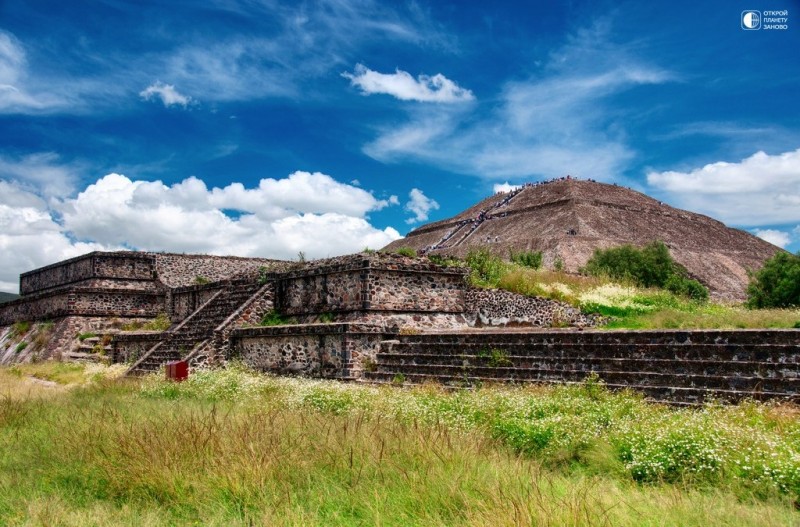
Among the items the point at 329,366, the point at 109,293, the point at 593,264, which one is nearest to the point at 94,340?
the point at 109,293

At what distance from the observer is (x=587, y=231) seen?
199ft

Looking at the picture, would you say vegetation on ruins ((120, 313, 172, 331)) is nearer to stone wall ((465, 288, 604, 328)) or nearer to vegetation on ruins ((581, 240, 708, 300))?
stone wall ((465, 288, 604, 328))

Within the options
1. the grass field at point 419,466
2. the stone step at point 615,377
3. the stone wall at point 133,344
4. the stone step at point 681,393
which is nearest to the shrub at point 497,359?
the stone step at point 615,377

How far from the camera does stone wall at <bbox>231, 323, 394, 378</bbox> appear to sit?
16.1 m

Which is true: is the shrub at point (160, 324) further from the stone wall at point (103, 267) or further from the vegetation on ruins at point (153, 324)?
the stone wall at point (103, 267)

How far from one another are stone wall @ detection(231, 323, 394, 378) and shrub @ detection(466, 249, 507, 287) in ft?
20.2

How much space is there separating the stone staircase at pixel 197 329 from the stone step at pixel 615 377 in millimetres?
6949

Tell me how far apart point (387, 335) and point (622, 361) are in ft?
20.8

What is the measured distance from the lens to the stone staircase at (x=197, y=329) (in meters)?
19.8

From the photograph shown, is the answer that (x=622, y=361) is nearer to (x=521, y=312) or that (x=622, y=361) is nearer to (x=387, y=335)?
(x=387, y=335)

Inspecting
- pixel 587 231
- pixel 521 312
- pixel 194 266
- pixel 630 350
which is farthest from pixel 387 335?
pixel 587 231

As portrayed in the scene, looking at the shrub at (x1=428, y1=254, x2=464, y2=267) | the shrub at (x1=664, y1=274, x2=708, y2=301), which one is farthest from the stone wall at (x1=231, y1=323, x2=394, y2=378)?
the shrub at (x1=664, y1=274, x2=708, y2=301)

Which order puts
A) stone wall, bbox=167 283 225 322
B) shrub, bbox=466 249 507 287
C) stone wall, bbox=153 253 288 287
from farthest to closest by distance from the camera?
1. stone wall, bbox=153 253 288 287
2. stone wall, bbox=167 283 225 322
3. shrub, bbox=466 249 507 287

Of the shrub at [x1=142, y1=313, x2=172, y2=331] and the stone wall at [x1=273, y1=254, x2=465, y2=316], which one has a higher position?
the stone wall at [x1=273, y1=254, x2=465, y2=316]
